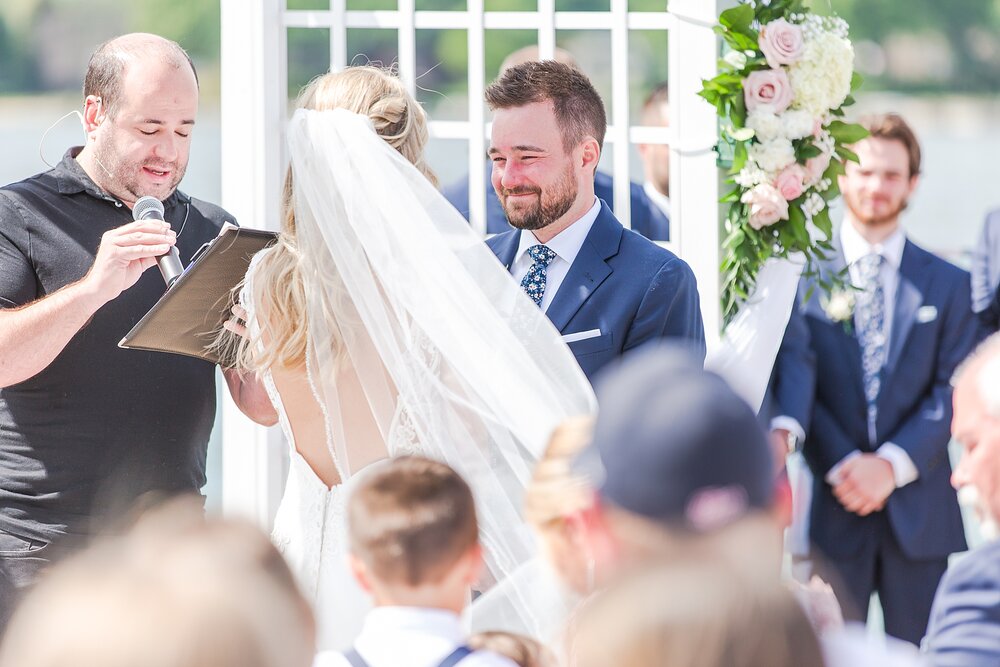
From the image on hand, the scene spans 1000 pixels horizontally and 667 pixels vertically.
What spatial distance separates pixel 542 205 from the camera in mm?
3512

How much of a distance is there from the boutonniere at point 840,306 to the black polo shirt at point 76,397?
2010 millimetres

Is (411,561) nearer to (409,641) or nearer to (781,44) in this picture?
(409,641)

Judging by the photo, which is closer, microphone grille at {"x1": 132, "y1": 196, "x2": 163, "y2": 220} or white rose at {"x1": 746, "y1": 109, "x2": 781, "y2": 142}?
microphone grille at {"x1": 132, "y1": 196, "x2": 163, "y2": 220}

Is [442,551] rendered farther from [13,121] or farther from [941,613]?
[13,121]

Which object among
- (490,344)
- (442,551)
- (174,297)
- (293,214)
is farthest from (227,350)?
(442,551)

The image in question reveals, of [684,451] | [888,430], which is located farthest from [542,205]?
[684,451]

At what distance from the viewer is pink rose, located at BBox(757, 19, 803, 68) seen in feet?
12.7

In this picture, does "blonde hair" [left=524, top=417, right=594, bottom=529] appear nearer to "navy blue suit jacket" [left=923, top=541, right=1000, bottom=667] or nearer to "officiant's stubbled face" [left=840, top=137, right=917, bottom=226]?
"navy blue suit jacket" [left=923, top=541, right=1000, bottom=667]

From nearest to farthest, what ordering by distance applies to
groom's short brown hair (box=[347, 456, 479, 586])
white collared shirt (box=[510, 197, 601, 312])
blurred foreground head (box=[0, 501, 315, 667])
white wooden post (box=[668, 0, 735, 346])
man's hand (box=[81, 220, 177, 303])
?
blurred foreground head (box=[0, 501, 315, 667]), groom's short brown hair (box=[347, 456, 479, 586]), man's hand (box=[81, 220, 177, 303]), white collared shirt (box=[510, 197, 601, 312]), white wooden post (box=[668, 0, 735, 346])

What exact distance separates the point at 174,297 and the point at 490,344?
733 mm

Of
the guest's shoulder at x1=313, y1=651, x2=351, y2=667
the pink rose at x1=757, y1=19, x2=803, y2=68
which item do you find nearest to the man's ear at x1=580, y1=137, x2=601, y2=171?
the pink rose at x1=757, y1=19, x2=803, y2=68

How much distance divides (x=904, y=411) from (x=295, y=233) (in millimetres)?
2185

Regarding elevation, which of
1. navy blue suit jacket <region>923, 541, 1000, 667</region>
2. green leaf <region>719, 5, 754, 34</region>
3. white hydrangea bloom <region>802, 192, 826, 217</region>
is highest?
green leaf <region>719, 5, 754, 34</region>

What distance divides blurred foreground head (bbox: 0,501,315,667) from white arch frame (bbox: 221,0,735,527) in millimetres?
2829
